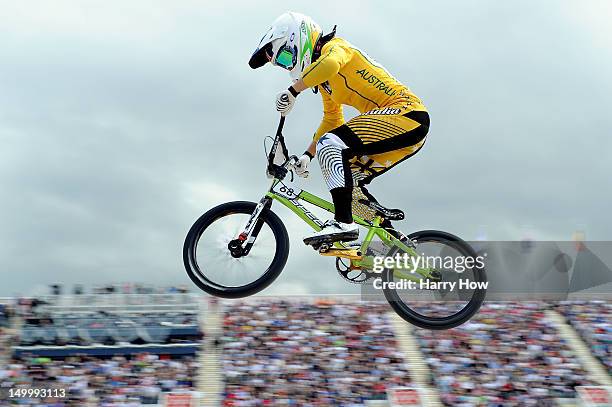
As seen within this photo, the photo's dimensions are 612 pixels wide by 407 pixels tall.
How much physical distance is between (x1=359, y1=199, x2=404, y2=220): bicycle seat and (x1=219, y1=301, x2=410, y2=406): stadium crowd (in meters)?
10.6

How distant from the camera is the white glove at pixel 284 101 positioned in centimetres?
862

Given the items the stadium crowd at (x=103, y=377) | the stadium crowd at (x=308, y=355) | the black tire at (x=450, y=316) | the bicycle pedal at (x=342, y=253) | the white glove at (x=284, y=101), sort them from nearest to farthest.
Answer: the white glove at (x=284, y=101), the bicycle pedal at (x=342, y=253), the black tire at (x=450, y=316), the stadium crowd at (x=103, y=377), the stadium crowd at (x=308, y=355)

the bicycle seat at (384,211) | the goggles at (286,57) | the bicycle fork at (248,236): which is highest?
the goggles at (286,57)

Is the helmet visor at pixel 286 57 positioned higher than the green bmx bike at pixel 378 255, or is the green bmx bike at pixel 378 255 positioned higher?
the helmet visor at pixel 286 57

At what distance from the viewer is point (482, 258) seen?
9672 mm

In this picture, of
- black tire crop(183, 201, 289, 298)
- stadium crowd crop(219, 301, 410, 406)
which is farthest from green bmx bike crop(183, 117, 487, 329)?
stadium crowd crop(219, 301, 410, 406)

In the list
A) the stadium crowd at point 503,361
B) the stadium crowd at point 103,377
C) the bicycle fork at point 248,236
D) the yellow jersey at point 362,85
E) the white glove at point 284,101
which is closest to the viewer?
the white glove at point 284,101

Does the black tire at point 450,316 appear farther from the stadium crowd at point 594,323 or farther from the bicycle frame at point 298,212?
the stadium crowd at point 594,323

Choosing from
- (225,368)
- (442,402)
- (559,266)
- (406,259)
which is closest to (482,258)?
(406,259)

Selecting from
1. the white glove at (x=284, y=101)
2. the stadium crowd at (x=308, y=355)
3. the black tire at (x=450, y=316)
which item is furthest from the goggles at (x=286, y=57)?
the stadium crowd at (x=308, y=355)

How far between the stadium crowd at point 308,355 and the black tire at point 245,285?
33.6ft

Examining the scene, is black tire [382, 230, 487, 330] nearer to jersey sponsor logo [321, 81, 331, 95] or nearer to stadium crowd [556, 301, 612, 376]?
jersey sponsor logo [321, 81, 331, 95]

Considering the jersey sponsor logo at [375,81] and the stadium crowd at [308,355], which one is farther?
the stadium crowd at [308,355]

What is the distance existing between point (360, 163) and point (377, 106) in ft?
2.40
